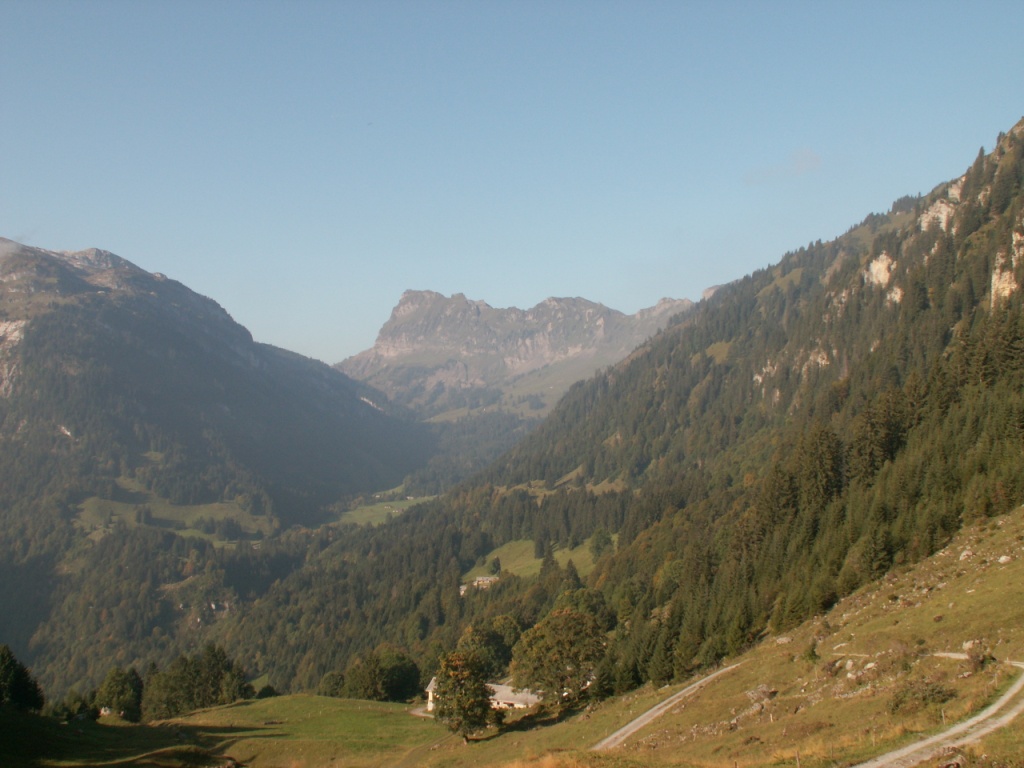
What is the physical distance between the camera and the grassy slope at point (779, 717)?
111 ft

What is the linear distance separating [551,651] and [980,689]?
160 feet

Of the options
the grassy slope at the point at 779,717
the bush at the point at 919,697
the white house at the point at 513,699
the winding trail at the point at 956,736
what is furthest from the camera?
the white house at the point at 513,699

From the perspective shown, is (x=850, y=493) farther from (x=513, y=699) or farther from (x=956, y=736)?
(x=956, y=736)

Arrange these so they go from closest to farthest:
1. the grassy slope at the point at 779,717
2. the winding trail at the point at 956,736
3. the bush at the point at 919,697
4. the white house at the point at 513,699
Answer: the winding trail at the point at 956,736
the grassy slope at the point at 779,717
the bush at the point at 919,697
the white house at the point at 513,699

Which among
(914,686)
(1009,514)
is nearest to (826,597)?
(1009,514)

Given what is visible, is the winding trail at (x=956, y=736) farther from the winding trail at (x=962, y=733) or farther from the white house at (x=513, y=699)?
the white house at (x=513, y=699)

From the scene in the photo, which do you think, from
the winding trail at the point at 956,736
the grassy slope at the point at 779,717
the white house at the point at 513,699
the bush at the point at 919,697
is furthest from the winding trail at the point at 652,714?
the winding trail at the point at 956,736

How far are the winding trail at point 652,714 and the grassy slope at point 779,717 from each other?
132 centimetres

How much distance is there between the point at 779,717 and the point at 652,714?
15912 mm

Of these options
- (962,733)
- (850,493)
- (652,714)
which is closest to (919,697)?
(962,733)

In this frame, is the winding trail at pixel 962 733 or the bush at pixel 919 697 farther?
the bush at pixel 919 697

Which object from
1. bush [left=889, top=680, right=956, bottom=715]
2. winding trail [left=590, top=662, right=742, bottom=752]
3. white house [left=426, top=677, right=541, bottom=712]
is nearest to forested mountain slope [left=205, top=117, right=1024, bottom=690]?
winding trail [left=590, top=662, right=742, bottom=752]

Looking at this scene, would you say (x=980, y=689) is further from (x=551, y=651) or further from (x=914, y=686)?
(x=551, y=651)

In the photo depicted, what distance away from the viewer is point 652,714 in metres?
57.0
